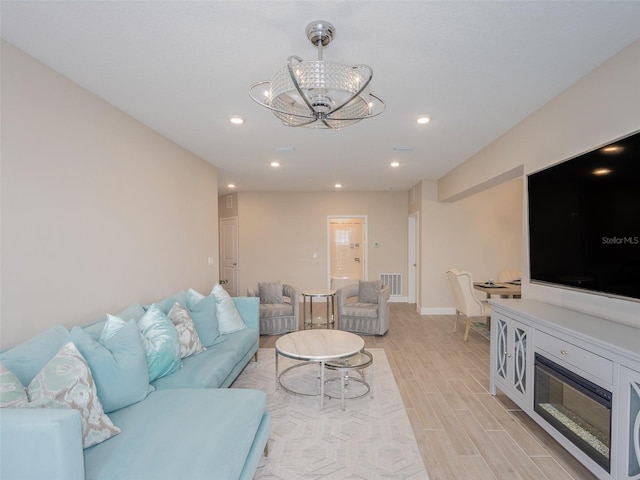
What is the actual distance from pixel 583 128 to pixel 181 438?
128 inches

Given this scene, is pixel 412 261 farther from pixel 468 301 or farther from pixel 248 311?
pixel 248 311

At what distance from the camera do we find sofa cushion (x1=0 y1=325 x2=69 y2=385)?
1.58 meters

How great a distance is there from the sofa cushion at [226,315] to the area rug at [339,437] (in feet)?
1.80

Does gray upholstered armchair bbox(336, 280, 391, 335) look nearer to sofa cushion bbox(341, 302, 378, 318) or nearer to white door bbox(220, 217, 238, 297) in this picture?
sofa cushion bbox(341, 302, 378, 318)

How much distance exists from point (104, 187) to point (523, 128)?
381cm

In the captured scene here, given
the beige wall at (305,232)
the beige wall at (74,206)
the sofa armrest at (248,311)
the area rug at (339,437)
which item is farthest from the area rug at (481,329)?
the beige wall at (74,206)

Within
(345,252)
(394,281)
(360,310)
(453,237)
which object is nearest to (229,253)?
(345,252)

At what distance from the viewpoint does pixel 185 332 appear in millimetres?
2711

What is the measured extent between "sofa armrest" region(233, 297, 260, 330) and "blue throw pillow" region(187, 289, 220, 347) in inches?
15.3

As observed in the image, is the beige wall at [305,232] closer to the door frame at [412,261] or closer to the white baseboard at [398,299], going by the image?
the door frame at [412,261]

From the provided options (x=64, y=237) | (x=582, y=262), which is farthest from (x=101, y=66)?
(x=582, y=262)

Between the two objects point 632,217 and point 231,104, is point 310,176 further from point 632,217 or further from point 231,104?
point 632,217

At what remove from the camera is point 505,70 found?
7.11 ft

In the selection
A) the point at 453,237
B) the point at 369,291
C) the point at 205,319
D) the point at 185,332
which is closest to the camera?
the point at 185,332
